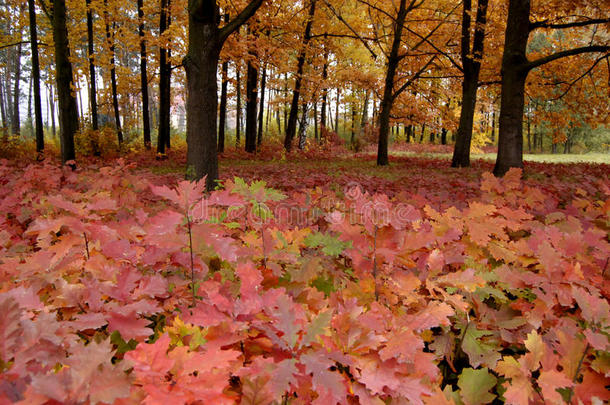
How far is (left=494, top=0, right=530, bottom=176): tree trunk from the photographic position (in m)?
7.05

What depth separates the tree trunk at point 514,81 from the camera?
7.05 m

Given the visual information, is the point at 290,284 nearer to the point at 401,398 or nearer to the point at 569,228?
the point at 401,398

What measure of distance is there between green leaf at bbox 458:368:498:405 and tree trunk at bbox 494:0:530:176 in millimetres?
7894

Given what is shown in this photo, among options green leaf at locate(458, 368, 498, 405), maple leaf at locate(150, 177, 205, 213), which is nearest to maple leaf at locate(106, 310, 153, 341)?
maple leaf at locate(150, 177, 205, 213)

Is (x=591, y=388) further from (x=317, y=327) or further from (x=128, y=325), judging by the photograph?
(x=128, y=325)

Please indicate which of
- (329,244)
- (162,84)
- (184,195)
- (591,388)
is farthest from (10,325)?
(162,84)

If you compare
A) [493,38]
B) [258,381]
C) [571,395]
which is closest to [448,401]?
[571,395]

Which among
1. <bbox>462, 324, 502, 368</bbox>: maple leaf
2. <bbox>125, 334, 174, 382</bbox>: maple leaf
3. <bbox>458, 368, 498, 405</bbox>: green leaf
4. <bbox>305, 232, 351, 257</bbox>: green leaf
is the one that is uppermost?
<bbox>305, 232, 351, 257</bbox>: green leaf

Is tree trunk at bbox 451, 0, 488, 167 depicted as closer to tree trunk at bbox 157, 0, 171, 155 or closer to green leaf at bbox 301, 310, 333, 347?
tree trunk at bbox 157, 0, 171, 155

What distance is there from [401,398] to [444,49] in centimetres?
1543

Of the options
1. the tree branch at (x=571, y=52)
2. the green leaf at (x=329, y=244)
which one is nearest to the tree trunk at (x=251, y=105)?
the tree branch at (x=571, y=52)

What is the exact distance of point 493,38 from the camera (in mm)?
13055

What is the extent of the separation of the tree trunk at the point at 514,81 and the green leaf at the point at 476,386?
25.9 feet

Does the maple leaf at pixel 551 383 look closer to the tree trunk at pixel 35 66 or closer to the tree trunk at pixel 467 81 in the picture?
the tree trunk at pixel 467 81
